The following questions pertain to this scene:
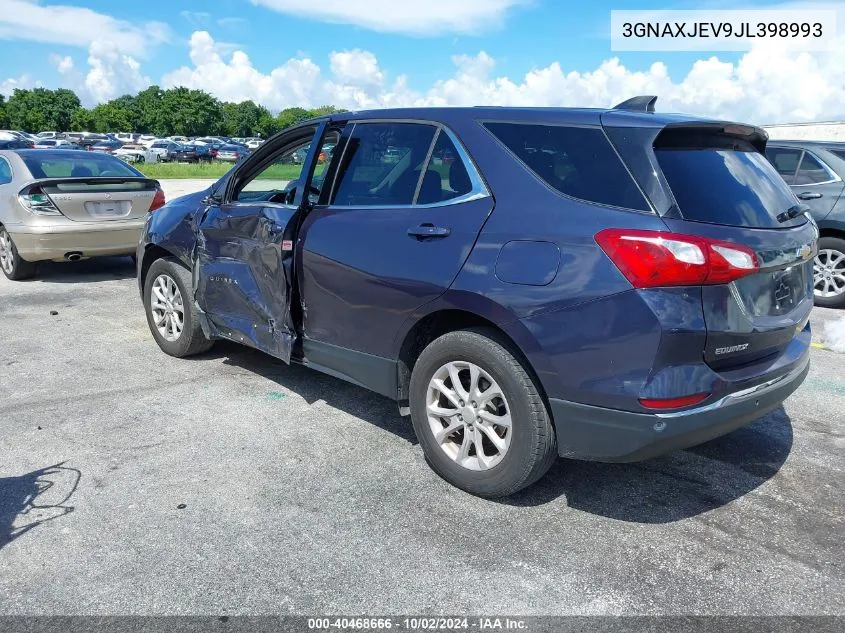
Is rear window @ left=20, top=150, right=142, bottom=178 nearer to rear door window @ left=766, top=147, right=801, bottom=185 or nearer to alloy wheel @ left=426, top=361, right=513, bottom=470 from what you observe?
alloy wheel @ left=426, top=361, right=513, bottom=470

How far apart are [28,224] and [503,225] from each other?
6.86 metres

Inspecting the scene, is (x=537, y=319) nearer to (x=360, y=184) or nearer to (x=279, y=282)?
(x=360, y=184)

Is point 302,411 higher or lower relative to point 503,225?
lower

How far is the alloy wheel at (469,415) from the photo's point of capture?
128 inches

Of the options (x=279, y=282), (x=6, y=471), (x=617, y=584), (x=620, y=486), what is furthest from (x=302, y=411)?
(x=617, y=584)

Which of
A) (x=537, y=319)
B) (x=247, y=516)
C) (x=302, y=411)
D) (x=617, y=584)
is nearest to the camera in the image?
(x=617, y=584)

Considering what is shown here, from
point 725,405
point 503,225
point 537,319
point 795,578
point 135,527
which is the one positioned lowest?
point 795,578

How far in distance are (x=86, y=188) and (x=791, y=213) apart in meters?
7.43

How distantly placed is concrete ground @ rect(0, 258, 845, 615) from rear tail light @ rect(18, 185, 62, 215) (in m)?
3.75

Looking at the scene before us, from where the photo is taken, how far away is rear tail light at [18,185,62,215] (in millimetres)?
7969

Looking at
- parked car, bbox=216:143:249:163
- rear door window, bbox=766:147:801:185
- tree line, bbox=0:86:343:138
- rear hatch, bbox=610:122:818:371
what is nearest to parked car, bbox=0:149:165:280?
rear hatch, bbox=610:122:818:371

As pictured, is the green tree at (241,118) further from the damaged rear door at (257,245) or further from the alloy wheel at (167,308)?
the damaged rear door at (257,245)

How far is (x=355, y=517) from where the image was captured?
323 cm

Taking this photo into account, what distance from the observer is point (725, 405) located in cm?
290
